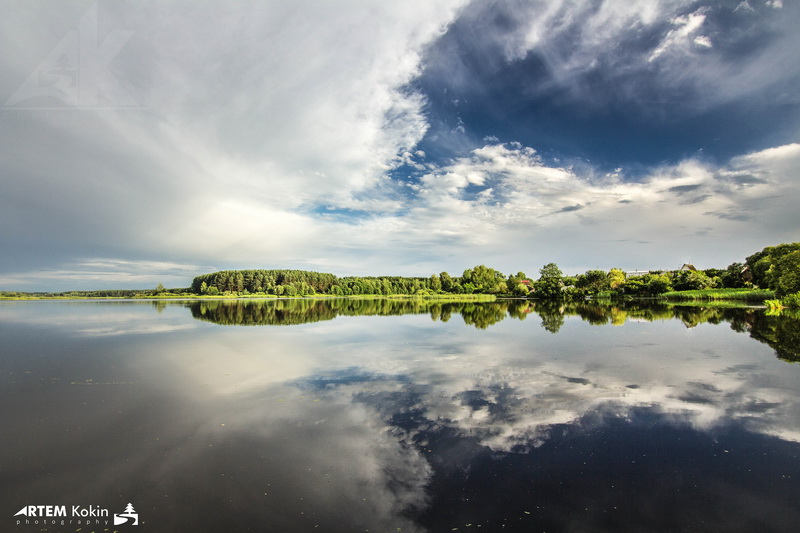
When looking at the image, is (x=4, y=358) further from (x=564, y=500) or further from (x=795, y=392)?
(x=795, y=392)

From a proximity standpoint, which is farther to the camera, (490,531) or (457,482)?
(457,482)

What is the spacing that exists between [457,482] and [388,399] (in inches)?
179

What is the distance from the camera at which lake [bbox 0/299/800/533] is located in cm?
524

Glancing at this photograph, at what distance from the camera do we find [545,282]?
3565 inches

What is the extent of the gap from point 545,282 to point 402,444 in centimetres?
9129

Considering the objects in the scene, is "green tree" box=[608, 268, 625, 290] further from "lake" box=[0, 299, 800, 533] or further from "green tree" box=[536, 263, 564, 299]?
"lake" box=[0, 299, 800, 533]

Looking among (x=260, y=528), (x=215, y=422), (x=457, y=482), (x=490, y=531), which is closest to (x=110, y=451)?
(x=215, y=422)

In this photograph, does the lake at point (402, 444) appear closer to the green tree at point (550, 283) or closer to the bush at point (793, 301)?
the bush at point (793, 301)

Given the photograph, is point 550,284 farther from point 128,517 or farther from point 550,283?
point 128,517

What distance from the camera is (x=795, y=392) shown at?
10805mm

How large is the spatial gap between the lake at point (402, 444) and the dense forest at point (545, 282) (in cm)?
4811

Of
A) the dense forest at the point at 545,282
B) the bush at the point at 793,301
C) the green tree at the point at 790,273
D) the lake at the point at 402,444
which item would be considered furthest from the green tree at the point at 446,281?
the lake at the point at 402,444

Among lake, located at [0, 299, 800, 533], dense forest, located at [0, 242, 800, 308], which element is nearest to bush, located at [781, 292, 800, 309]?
dense forest, located at [0, 242, 800, 308]

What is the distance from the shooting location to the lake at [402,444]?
5.24 metres
